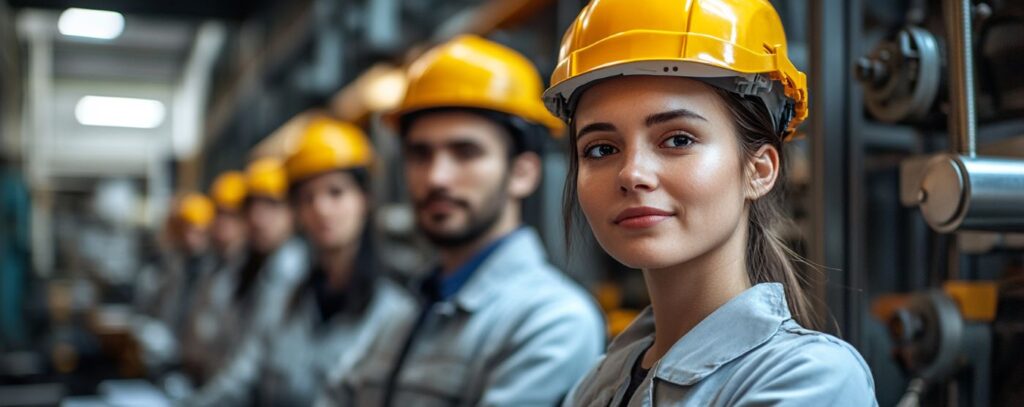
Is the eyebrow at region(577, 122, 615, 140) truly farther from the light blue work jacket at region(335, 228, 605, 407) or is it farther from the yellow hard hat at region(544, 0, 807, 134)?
the light blue work jacket at region(335, 228, 605, 407)

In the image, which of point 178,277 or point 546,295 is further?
point 178,277

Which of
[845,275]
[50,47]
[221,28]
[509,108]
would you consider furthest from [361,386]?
[50,47]

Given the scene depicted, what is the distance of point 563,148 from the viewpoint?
3.09 metres

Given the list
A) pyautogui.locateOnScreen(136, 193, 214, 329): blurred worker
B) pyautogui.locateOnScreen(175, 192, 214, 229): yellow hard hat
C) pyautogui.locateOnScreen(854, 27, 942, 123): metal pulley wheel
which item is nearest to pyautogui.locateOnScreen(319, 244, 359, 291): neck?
pyautogui.locateOnScreen(854, 27, 942, 123): metal pulley wheel

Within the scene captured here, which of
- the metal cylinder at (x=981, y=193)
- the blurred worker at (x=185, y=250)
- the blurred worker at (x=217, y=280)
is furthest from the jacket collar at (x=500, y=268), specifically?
the blurred worker at (x=185, y=250)

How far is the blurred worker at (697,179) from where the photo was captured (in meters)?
0.98

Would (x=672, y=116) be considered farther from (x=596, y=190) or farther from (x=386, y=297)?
(x=386, y=297)

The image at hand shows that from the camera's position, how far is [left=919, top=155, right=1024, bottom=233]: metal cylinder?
1151 millimetres

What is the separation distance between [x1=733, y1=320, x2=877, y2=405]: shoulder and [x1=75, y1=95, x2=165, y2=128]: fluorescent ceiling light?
49.6 feet

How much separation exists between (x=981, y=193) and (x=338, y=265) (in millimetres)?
2453

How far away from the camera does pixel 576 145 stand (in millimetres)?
1134

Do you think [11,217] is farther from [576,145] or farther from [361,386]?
[576,145]

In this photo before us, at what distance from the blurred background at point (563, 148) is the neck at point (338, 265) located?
0.81ft

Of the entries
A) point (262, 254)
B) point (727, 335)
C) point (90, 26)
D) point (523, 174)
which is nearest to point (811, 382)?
point (727, 335)
